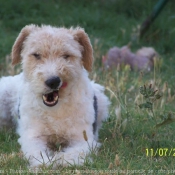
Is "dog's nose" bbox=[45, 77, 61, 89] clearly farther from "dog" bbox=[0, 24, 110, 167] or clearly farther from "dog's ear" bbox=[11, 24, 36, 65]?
"dog's ear" bbox=[11, 24, 36, 65]

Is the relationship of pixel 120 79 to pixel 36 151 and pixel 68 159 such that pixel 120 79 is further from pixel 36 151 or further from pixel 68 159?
pixel 68 159

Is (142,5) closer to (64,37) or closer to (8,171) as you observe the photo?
(64,37)

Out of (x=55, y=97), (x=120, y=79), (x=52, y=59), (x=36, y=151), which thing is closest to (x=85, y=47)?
(x=52, y=59)

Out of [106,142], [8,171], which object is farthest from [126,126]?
[8,171]

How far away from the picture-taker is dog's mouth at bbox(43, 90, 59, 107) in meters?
5.31

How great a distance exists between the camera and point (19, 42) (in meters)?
5.70

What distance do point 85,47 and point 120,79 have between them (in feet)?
8.76

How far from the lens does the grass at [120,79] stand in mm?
5113

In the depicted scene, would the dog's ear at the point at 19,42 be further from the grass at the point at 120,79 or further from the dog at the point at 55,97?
the grass at the point at 120,79

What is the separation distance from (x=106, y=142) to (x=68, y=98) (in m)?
0.59
